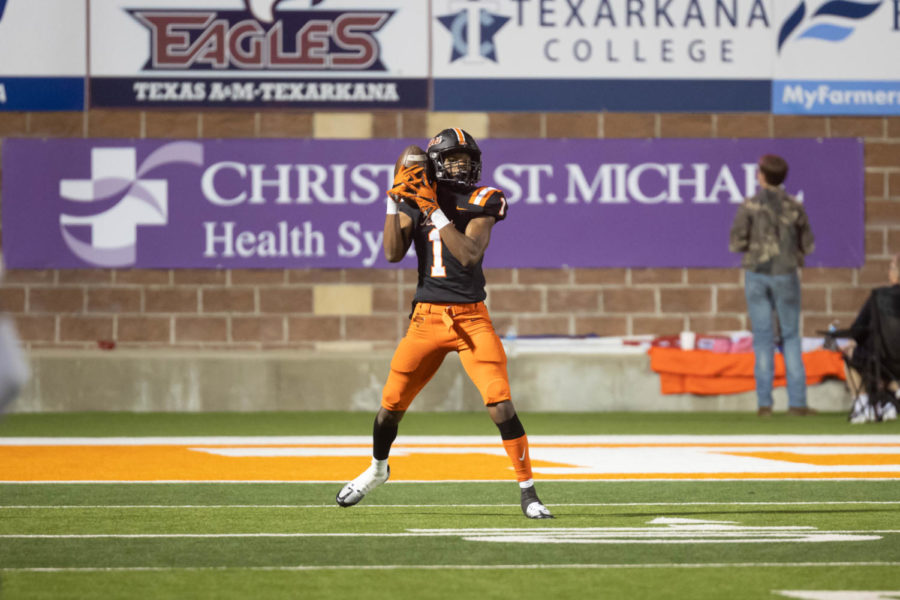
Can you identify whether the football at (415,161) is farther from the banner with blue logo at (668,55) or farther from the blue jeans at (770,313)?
the banner with blue logo at (668,55)

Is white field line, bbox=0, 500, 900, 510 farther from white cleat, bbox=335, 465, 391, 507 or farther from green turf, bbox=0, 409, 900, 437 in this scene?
green turf, bbox=0, 409, 900, 437

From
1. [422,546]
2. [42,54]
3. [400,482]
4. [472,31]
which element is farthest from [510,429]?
[42,54]

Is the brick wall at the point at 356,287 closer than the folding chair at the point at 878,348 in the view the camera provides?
No

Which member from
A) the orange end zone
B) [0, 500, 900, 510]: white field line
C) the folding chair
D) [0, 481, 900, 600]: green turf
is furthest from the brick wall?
[0, 500, 900, 510]: white field line

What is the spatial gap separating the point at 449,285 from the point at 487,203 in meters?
0.46

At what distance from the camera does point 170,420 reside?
614 inches

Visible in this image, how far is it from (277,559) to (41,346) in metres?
11.2

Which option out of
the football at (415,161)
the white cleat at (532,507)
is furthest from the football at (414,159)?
the white cleat at (532,507)

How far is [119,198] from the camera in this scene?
1702 cm

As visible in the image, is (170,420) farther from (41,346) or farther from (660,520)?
(660,520)

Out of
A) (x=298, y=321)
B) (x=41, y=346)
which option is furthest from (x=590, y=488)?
(x=41, y=346)

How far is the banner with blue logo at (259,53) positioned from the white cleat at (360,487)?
9.09 m

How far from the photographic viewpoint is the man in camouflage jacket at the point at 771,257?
14.9 meters

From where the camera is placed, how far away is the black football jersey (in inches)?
319
